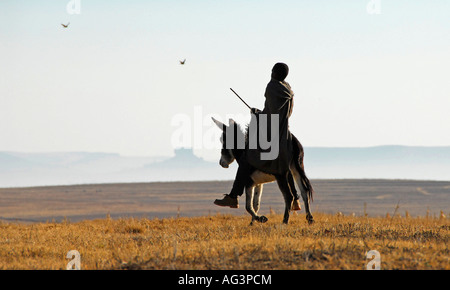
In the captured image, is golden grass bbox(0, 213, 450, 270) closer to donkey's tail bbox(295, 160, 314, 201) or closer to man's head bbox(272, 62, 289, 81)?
donkey's tail bbox(295, 160, 314, 201)

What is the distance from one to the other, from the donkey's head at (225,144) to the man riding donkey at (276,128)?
1.18 ft

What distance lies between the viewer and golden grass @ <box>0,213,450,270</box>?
8.66 metres

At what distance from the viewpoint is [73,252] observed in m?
10.1

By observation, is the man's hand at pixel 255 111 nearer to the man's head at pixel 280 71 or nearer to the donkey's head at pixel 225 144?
the donkey's head at pixel 225 144

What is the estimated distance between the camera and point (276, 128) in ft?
46.2

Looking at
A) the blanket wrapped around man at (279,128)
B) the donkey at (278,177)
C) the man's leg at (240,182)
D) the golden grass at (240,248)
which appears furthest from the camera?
the man's leg at (240,182)

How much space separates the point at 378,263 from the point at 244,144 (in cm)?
688

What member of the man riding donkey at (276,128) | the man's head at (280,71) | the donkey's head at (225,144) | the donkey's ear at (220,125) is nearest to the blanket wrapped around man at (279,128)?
the man riding donkey at (276,128)

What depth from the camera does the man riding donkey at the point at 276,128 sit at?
1411cm

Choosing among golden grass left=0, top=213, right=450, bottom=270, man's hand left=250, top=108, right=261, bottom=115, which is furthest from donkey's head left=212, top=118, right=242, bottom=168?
golden grass left=0, top=213, right=450, bottom=270

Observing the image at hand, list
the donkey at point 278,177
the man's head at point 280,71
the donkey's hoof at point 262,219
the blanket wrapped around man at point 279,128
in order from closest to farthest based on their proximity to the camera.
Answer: the blanket wrapped around man at point 279,128 < the donkey at point 278,177 < the man's head at point 280,71 < the donkey's hoof at point 262,219

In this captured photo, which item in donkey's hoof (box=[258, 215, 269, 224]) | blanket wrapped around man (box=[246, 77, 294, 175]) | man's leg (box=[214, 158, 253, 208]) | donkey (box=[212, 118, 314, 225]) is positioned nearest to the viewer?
blanket wrapped around man (box=[246, 77, 294, 175])
